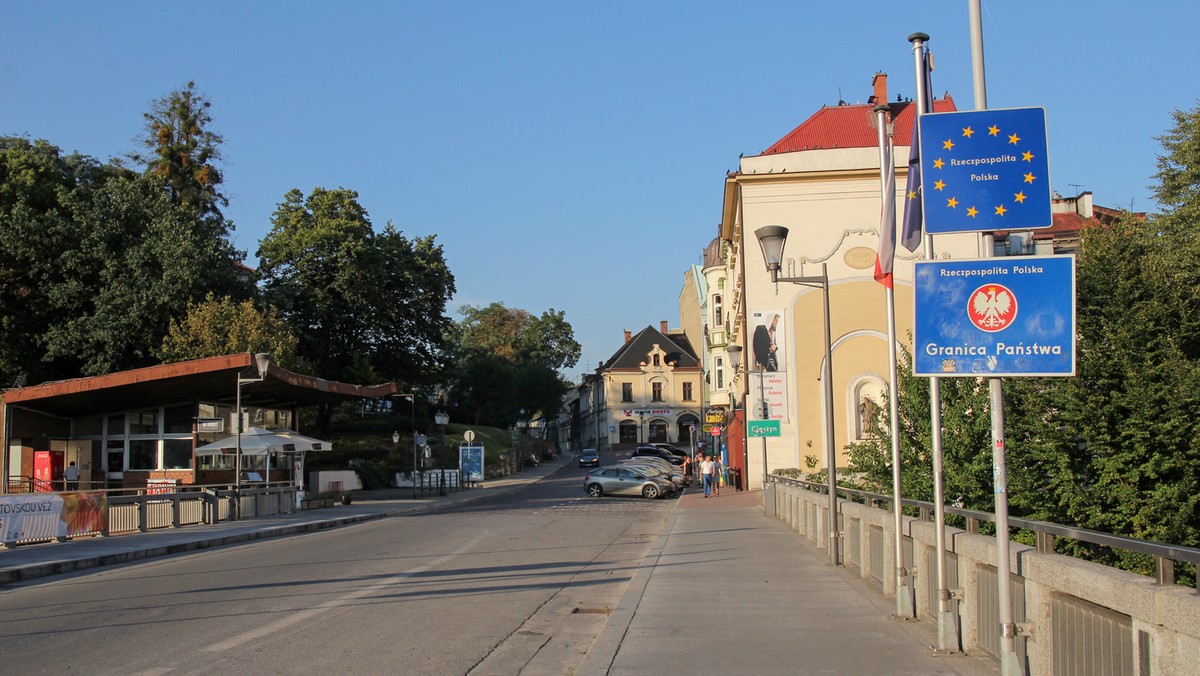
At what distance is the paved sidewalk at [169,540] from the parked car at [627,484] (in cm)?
695

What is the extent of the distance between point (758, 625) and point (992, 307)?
4280 millimetres

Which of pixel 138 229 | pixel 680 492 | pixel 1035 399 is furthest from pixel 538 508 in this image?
pixel 138 229

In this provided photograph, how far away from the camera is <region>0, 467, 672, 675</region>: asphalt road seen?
8.38 meters

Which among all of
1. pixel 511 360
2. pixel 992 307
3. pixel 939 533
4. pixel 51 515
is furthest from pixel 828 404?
pixel 511 360

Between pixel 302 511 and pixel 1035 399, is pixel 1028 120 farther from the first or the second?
pixel 302 511

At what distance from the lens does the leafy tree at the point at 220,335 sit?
37906mm

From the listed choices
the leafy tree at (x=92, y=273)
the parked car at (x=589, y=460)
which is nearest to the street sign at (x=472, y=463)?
the leafy tree at (x=92, y=273)

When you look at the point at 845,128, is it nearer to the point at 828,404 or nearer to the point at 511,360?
the point at 828,404

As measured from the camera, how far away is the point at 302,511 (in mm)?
31531

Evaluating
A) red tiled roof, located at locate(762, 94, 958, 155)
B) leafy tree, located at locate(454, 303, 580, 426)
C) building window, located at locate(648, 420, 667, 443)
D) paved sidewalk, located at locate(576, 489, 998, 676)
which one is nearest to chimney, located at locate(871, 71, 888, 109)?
red tiled roof, located at locate(762, 94, 958, 155)

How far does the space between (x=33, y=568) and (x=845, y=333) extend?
1256 inches

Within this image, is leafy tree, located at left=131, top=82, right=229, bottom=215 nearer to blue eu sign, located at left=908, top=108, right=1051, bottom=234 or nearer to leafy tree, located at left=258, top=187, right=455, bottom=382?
leafy tree, located at left=258, top=187, right=455, bottom=382

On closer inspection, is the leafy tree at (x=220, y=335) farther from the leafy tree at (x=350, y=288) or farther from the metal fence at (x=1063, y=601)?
the metal fence at (x=1063, y=601)

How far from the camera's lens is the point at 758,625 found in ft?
31.5
